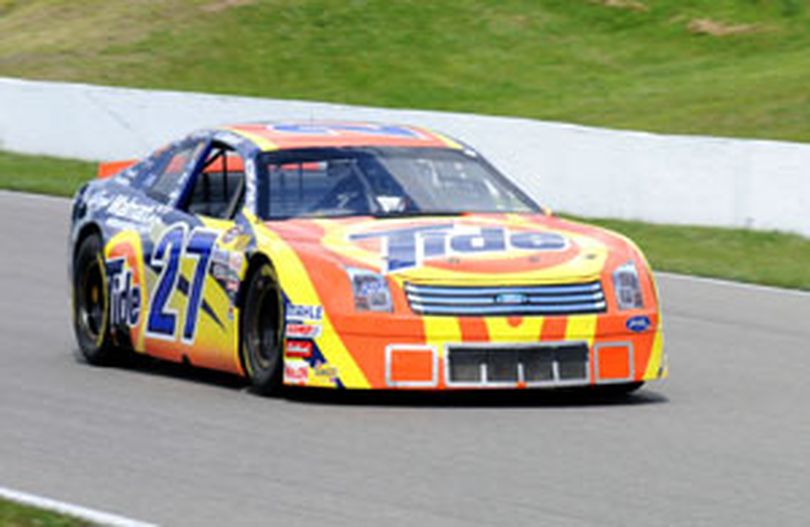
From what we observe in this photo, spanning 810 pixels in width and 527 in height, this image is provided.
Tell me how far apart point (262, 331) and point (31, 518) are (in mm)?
2946

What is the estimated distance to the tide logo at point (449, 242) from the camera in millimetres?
8680

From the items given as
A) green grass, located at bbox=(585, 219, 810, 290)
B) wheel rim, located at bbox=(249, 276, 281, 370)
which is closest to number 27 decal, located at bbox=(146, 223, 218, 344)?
wheel rim, located at bbox=(249, 276, 281, 370)

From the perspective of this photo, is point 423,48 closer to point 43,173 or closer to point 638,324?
point 43,173

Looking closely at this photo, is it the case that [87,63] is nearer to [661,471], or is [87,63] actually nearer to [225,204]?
[225,204]

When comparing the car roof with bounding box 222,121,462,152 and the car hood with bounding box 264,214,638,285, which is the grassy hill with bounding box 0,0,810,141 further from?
the car hood with bounding box 264,214,638,285

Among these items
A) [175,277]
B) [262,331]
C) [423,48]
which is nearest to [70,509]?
[262,331]

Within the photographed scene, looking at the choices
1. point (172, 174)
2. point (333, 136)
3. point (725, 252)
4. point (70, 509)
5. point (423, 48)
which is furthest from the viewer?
point (423, 48)

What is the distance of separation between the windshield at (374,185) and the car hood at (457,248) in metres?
0.18

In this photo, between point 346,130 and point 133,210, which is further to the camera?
point 133,210

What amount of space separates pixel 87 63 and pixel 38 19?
5.17 metres

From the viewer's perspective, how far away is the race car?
8.58 m

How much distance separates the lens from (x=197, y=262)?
377 inches

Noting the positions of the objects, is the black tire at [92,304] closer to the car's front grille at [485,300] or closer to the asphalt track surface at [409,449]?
the asphalt track surface at [409,449]

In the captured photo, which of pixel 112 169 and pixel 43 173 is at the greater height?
pixel 112 169
